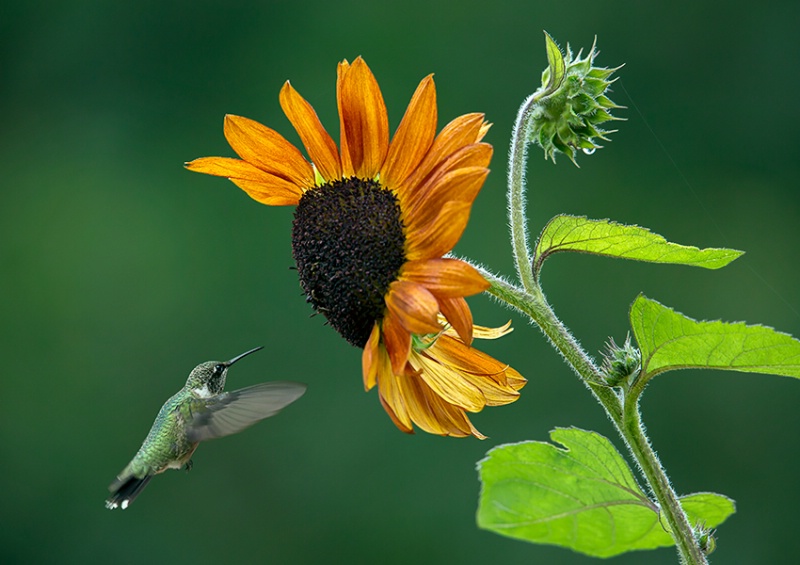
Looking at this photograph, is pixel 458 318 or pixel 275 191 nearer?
pixel 458 318

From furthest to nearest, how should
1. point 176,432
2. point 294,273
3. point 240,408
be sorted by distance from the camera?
1. point 294,273
2. point 176,432
3. point 240,408

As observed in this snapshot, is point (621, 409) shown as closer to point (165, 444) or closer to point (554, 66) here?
point (554, 66)

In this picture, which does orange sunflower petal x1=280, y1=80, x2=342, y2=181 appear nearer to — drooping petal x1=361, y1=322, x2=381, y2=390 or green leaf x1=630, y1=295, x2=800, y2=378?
drooping petal x1=361, y1=322, x2=381, y2=390

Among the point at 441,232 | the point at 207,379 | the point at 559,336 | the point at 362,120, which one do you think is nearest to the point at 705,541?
the point at 559,336

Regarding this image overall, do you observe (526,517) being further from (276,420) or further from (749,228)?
(749,228)

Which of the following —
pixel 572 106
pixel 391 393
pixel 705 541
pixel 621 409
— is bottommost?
pixel 705 541

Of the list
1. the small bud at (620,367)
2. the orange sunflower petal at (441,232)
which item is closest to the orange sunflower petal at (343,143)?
the orange sunflower petal at (441,232)

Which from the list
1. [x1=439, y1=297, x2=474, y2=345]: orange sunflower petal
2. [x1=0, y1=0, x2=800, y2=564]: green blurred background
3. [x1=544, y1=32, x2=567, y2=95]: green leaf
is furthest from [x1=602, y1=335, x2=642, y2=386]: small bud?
[x1=0, y1=0, x2=800, y2=564]: green blurred background
